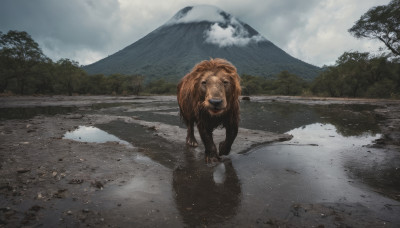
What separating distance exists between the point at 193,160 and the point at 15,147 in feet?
12.0

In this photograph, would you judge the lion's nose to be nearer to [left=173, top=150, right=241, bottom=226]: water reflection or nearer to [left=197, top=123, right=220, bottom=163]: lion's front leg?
[left=197, top=123, right=220, bottom=163]: lion's front leg

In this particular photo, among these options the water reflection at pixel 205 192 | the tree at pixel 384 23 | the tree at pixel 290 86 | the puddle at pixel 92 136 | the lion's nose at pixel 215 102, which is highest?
the tree at pixel 384 23

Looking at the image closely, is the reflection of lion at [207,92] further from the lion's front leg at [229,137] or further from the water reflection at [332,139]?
the water reflection at [332,139]

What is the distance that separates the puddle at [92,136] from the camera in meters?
5.41

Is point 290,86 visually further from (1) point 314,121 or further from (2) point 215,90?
(2) point 215,90

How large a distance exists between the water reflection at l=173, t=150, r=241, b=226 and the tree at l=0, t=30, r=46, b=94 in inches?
1548

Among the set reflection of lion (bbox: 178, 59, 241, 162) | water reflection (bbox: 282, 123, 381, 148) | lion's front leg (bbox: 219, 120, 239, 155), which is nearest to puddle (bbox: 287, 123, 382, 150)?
water reflection (bbox: 282, 123, 381, 148)

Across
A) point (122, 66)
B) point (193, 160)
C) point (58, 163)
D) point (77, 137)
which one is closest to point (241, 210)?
point (193, 160)

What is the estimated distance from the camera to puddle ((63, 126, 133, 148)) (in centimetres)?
541

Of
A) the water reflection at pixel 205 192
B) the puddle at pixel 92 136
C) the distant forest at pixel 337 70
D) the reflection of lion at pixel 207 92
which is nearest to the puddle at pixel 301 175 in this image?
the water reflection at pixel 205 192

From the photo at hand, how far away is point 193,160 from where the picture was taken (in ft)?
13.0

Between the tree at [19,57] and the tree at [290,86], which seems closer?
the tree at [19,57]

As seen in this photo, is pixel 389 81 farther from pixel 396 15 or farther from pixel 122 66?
pixel 122 66

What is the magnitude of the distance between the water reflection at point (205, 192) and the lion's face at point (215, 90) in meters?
0.98
